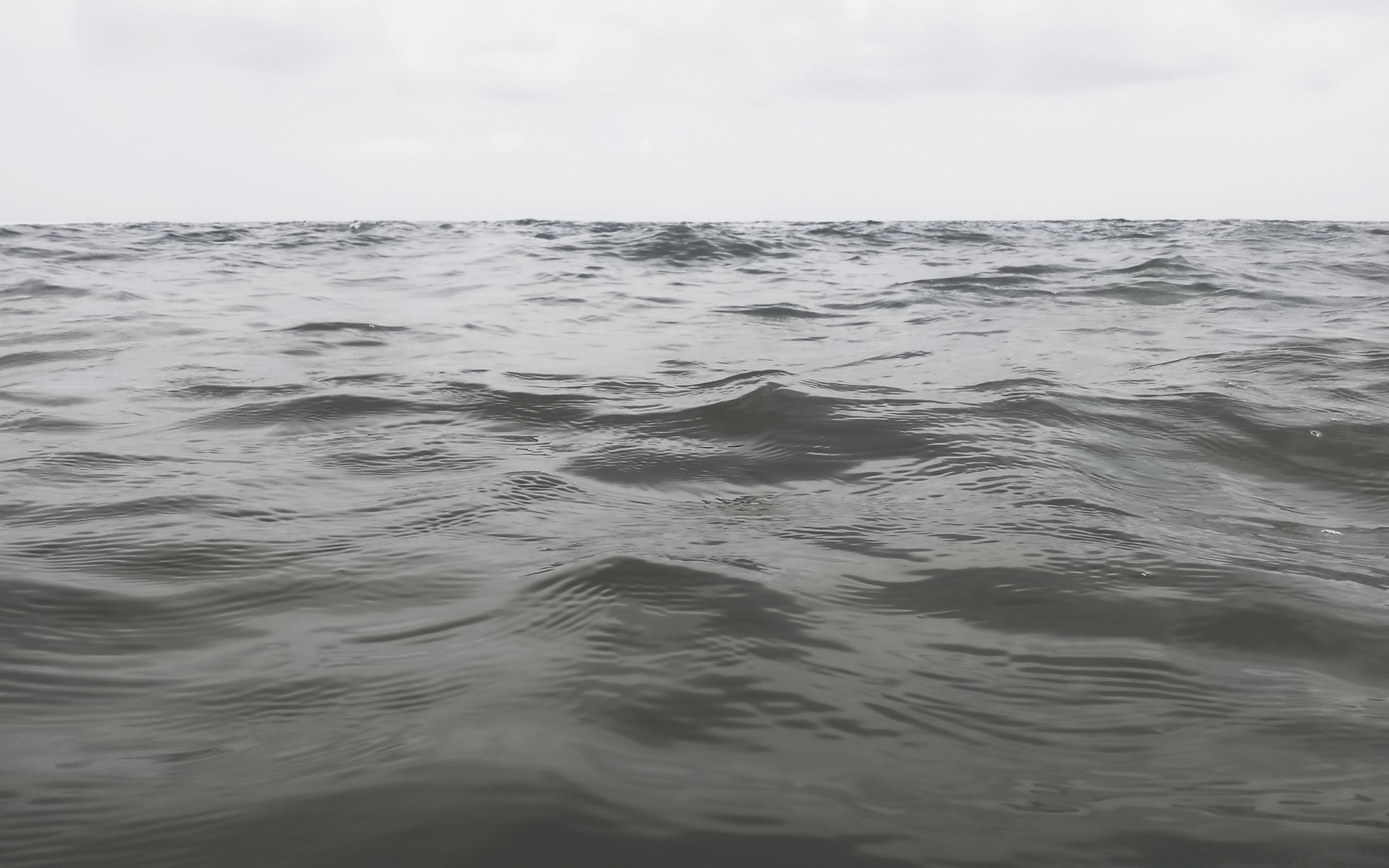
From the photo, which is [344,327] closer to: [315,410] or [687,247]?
[315,410]

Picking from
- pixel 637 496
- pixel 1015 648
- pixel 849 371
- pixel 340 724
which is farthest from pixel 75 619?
pixel 849 371

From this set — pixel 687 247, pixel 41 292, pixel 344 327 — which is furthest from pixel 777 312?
pixel 687 247

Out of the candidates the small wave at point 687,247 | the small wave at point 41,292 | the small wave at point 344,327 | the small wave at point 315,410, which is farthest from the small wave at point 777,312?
the small wave at point 41,292

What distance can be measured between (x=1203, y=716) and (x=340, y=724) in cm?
153

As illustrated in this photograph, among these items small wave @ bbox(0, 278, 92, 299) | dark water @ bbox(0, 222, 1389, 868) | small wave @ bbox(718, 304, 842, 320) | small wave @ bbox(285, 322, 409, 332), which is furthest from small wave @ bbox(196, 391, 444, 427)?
small wave @ bbox(0, 278, 92, 299)

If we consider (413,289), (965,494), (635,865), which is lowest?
(635,865)

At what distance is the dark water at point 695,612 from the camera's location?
1.25 m

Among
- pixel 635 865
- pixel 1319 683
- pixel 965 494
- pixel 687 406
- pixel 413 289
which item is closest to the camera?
pixel 635 865

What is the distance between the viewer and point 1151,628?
6.17 ft

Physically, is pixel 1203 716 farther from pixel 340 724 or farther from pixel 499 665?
pixel 340 724

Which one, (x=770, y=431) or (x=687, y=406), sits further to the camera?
(x=687, y=406)

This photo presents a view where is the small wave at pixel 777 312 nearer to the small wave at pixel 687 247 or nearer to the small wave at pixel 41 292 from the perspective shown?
the small wave at pixel 687 247

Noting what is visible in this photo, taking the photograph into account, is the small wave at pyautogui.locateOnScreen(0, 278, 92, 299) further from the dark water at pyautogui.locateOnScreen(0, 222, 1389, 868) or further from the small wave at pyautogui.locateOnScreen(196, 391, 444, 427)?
the small wave at pyautogui.locateOnScreen(196, 391, 444, 427)

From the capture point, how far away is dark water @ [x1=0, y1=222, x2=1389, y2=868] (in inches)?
49.4
